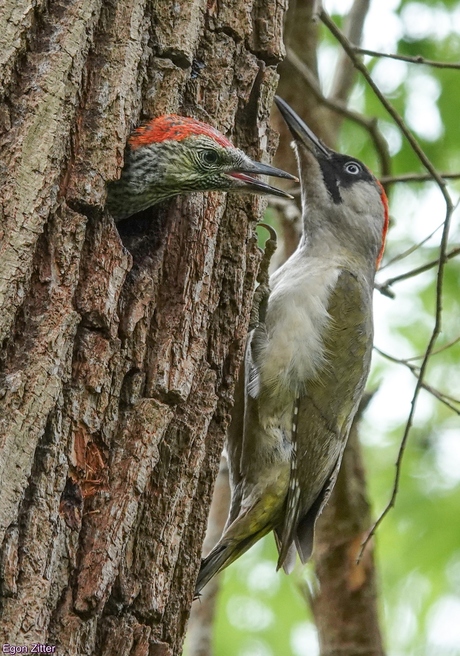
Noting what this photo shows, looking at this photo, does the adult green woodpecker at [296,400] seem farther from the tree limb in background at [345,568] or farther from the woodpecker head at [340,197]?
the tree limb in background at [345,568]

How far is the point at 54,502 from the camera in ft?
7.85

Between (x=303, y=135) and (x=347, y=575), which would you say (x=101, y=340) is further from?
(x=347, y=575)

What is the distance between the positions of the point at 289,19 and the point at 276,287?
191 cm

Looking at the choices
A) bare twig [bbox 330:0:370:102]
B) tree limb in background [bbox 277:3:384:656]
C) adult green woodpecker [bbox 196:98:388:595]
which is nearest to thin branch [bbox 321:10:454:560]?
Answer: adult green woodpecker [bbox 196:98:388:595]

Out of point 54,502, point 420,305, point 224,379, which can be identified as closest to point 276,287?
point 224,379

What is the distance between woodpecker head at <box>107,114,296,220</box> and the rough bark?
3.2 inches

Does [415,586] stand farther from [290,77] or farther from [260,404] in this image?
[290,77]

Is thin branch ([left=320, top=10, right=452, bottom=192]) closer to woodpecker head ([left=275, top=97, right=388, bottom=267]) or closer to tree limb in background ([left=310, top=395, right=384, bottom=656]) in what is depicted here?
woodpecker head ([left=275, top=97, right=388, bottom=267])

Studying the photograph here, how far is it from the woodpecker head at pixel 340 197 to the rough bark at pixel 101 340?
1804 mm

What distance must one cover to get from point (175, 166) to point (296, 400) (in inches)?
63.8

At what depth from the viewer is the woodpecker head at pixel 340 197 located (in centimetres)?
507

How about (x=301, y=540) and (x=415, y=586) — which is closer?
(x=301, y=540)

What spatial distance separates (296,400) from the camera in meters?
4.48

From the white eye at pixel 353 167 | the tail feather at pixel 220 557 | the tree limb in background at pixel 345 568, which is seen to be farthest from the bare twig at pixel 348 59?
the tail feather at pixel 220 557
